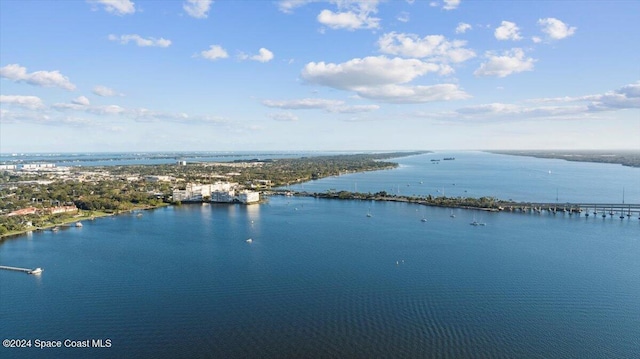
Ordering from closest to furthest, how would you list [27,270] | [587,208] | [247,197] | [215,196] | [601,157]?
[27,270] < [587,208] < [247,197] < [215,196] < [601,157]

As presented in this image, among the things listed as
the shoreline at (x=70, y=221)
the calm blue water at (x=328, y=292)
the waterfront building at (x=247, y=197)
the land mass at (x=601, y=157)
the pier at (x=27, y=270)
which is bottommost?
the calm blue water at (x=328, y=292)

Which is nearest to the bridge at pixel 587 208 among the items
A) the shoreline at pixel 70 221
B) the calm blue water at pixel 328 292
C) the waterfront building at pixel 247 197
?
the calm blue water at pixel 328 292

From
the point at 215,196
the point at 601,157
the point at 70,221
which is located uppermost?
the point at 601,157

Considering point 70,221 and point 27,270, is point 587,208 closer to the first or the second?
point 27,270

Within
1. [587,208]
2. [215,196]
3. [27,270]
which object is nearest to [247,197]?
[215,196]

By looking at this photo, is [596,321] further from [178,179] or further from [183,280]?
[178,179]

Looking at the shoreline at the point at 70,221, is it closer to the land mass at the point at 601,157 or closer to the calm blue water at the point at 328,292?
the calm blue water at the point at 328,292

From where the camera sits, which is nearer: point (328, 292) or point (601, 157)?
point (328, 292)

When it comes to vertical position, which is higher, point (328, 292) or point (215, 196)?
point (215, 196)
